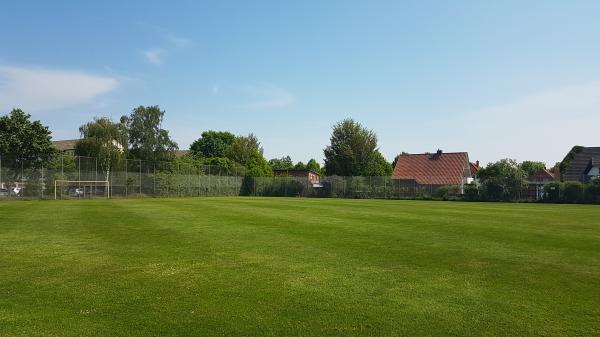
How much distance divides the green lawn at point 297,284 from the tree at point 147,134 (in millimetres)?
53321

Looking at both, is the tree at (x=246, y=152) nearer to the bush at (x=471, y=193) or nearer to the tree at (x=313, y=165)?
the tree at (x=313, y=165)

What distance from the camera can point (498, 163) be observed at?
5669 centimetres

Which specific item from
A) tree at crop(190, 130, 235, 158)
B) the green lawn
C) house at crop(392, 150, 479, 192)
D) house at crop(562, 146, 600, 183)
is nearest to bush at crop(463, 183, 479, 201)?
house at crop(392, 150, 479, 192)

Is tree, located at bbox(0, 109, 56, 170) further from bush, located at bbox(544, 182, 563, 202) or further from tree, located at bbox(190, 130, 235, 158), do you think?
tree, located at bbox(190, 130, 235, 158)

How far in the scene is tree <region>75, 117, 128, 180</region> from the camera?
55156 mm

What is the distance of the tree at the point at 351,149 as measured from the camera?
82750 millimetres

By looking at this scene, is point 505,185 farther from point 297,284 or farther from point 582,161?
point 297,284

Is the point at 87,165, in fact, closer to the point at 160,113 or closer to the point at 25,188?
the point at 25,188

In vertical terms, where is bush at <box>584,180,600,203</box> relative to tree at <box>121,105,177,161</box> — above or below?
below

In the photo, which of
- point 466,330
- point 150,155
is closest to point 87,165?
point 150,155

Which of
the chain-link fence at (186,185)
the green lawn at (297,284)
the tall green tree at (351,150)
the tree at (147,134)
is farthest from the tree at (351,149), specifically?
the green lawn at (297,284)

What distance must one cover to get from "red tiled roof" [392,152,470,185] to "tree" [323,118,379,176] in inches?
363

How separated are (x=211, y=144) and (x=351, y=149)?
43.7 m

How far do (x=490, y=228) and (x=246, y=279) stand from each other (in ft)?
38.4
